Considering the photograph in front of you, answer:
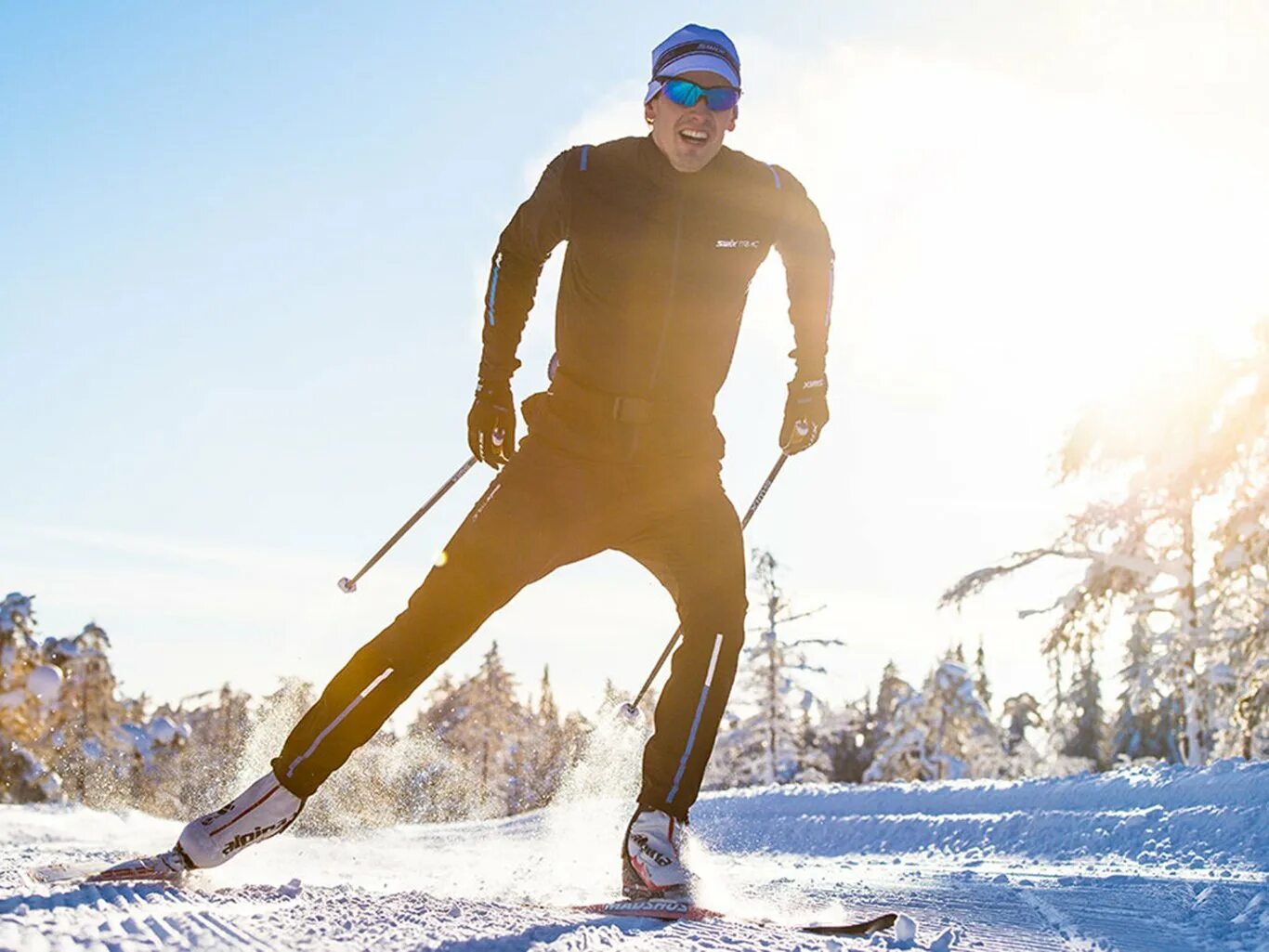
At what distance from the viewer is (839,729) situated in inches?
1986

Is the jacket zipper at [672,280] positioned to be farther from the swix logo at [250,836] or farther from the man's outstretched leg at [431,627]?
the swix logo at [250,836]

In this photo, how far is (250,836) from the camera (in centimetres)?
295

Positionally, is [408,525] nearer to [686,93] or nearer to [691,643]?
[691,643]

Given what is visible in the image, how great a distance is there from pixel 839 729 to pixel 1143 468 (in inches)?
1347

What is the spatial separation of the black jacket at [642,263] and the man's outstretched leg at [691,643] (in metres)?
0.36

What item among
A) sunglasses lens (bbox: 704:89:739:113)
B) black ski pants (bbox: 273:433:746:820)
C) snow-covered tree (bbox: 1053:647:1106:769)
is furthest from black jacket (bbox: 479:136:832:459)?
snow-covered tree (bbox: 1053:647:1106:769)

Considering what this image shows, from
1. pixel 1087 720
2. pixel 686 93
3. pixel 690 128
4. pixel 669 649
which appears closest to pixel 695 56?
pixel 686 93

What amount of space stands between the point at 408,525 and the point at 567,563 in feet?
3.25

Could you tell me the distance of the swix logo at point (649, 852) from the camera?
3.07 meters

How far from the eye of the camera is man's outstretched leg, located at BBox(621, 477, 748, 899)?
3.25m

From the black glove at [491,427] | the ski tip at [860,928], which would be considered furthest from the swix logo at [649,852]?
the black glove at [491,427]

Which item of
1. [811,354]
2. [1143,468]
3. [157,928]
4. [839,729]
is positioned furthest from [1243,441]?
[839,729]

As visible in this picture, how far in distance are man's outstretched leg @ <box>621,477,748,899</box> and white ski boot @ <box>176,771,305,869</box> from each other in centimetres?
99

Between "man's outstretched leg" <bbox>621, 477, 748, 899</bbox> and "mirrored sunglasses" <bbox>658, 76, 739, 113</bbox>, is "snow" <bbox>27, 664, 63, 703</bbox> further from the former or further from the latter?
"mirrored sunglasses" <bbox>658, 76, 739, 113</bbox>
